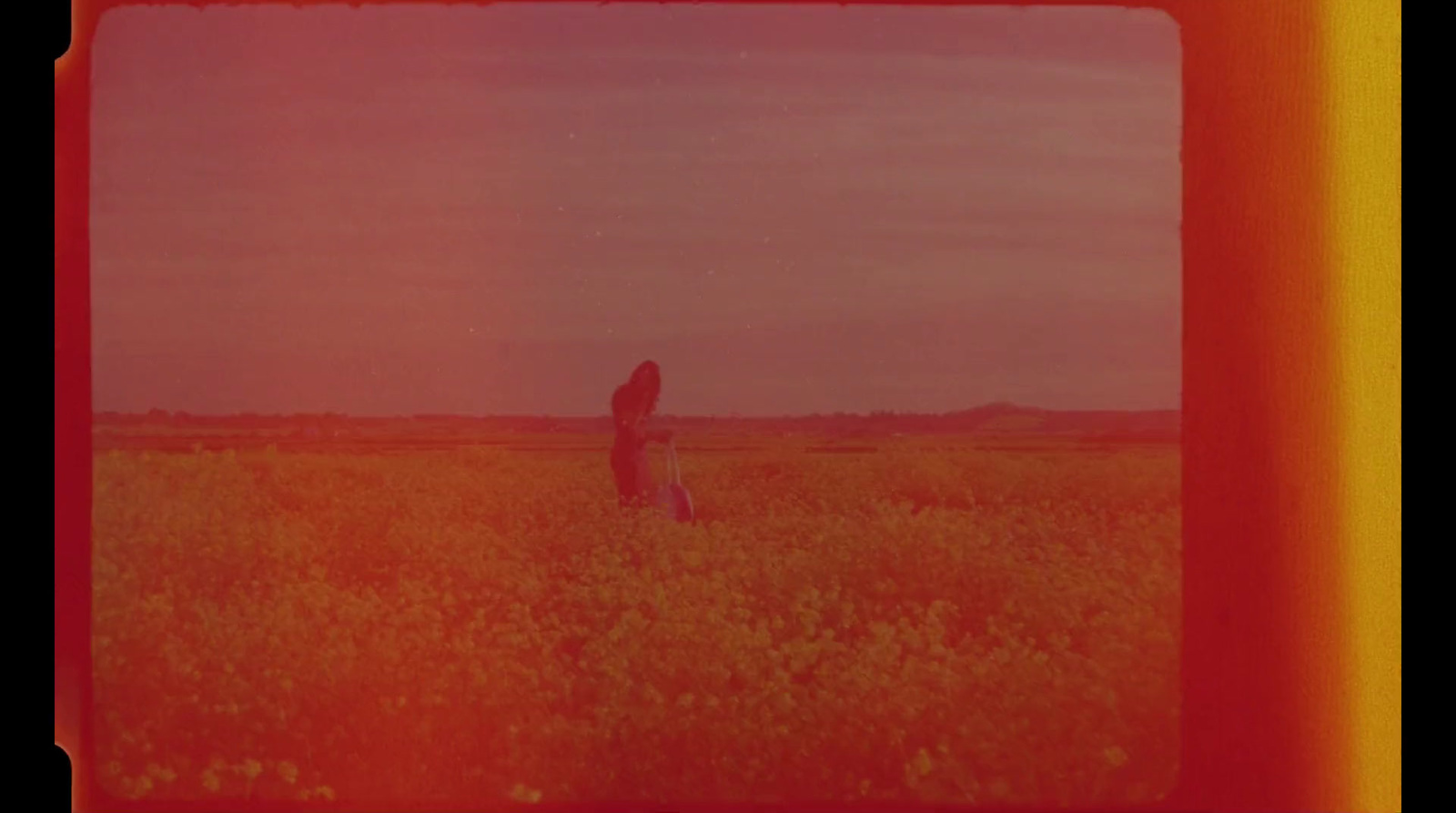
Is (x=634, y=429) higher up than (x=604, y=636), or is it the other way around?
(x=634, y=429)

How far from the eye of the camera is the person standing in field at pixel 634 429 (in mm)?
4004

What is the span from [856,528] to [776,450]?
0.47 m

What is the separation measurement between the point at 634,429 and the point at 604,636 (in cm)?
72

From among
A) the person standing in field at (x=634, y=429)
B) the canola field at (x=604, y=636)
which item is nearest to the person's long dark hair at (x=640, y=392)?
the person standing in field at (x=634, y=429)

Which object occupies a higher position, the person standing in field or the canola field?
the person standing in field

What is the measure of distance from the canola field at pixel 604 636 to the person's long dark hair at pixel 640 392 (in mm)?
135

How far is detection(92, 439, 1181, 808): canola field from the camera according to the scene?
12.9 feet

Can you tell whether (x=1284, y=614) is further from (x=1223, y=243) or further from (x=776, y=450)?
(x=776, y=450)

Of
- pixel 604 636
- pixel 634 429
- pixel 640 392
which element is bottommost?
pixel 604 636

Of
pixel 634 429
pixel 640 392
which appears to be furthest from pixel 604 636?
pixel 640 392

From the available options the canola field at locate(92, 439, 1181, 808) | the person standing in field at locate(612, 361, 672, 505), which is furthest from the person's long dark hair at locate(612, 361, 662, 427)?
the canola field at locate(92, 439, 1181, 808)

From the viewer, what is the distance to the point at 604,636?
4.00 meters

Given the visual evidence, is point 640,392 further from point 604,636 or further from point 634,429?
point 604,636

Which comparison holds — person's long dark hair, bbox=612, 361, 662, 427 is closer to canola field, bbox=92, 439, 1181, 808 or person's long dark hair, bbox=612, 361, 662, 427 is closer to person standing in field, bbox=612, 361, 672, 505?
person standing in field, bbox=612, 361, 672, 505
